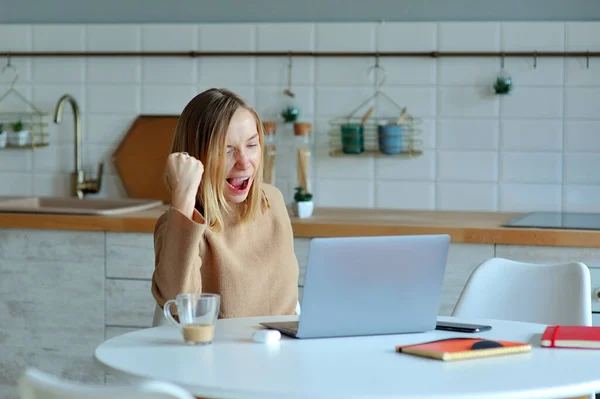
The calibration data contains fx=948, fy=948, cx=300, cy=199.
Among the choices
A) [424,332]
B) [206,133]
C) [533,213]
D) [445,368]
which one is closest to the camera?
[445,368]

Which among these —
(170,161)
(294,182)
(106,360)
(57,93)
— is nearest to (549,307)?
(170,161)

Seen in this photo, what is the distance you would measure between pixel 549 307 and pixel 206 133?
3.08ft

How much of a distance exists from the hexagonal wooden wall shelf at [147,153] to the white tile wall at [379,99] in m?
0.05

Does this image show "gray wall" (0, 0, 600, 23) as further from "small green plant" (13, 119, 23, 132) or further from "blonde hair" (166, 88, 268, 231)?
"blonde hair" (166, 88, 268, 231)

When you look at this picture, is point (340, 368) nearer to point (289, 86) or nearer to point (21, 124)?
point (289, 86)

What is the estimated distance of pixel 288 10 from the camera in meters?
3.56

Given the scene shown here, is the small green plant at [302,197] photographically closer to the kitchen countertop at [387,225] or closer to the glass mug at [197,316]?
the kitchen countertop at [387,225]

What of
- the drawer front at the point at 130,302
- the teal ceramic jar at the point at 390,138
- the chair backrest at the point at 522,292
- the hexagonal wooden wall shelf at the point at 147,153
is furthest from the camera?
the hexagonal wooden wall shelf at the point at 147,153

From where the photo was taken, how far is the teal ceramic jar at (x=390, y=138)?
3408 millimetres

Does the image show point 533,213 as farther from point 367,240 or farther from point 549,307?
point 367,240

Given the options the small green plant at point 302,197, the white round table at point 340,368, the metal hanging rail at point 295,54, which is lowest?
the white round table at point 340,368

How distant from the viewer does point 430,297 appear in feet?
5.64

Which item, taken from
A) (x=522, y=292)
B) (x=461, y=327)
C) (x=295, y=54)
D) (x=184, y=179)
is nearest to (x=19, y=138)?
(x=295, y=54)

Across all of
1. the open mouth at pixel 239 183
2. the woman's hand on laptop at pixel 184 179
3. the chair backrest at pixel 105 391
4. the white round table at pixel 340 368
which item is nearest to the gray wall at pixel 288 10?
the open mouth at pixel 239 183
